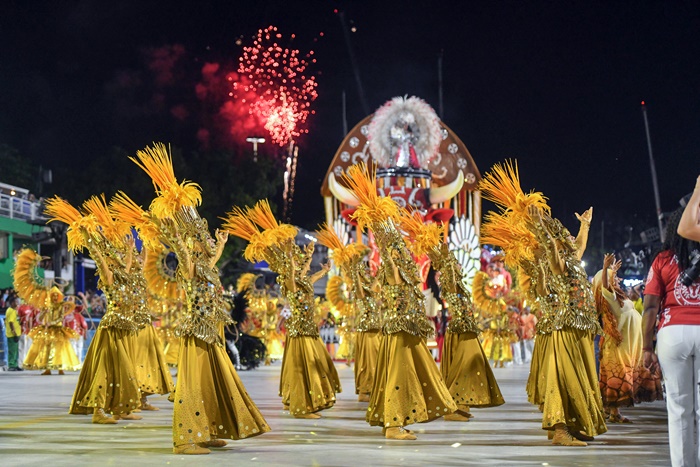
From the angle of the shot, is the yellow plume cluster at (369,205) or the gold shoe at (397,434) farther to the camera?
the yellow plume cluster at (369,205)

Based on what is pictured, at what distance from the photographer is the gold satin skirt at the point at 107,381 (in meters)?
9.81

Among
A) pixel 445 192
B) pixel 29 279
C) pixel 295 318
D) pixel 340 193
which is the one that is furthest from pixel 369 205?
pixel 340 193

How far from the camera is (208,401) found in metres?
7.71

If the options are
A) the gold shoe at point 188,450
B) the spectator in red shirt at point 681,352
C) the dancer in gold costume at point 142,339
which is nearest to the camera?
the spectator in red shirt at point 681,352

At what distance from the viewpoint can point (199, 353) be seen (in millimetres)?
7832

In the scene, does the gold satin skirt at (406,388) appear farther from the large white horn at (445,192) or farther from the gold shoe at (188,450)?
the large white horn at (445,192)

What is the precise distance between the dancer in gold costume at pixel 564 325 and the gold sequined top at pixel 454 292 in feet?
6.20

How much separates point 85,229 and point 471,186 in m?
20.7

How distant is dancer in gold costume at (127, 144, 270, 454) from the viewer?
7629mm

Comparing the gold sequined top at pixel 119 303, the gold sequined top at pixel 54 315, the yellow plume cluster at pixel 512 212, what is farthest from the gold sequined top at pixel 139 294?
the gold sequined top at pixel 54 315

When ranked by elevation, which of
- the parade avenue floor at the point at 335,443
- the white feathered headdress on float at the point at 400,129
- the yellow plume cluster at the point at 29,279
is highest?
the white feathered headdress on float at the point at 400,129

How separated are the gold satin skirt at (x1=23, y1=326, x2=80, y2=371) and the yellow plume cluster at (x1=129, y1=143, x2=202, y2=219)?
11611 millimetres

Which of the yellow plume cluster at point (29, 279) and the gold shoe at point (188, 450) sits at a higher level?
the yellow plume cluster at point (29, 279)

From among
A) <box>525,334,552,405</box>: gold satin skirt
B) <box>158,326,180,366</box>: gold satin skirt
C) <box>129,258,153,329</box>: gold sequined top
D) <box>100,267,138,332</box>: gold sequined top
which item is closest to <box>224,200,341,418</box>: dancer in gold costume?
<box>129,258,153,329</box>: gold sequined top
